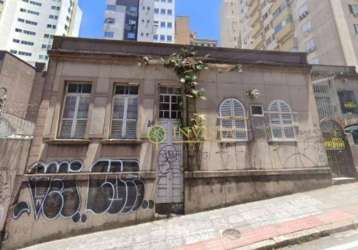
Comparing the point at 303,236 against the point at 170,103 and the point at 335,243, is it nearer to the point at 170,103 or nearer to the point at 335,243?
the point at 335,243

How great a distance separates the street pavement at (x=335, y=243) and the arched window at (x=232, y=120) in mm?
4094

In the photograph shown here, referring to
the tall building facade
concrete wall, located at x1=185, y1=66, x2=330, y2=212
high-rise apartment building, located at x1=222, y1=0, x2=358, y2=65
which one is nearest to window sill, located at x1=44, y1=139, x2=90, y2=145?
concrete wall, located at x1=185, y1=66, x2=330, y2=212

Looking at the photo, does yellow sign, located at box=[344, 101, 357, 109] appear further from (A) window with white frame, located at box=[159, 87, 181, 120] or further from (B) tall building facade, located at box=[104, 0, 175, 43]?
(B) tall building facade, located at box=[104, 0, 175, 43]

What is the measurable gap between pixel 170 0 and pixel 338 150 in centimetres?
6753

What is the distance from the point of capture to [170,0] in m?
61.6

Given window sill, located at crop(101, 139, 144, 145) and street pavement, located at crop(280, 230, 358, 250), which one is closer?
street pavement, located at crop(280, 230, 358, 250)

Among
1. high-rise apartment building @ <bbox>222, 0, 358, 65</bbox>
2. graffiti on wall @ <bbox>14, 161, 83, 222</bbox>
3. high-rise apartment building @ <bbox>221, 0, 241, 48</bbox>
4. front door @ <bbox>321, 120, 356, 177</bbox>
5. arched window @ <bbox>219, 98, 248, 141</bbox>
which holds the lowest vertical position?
graffiti on wall @ <bbox>14, 161, 83, 222</bbox>

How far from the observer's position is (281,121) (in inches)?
334

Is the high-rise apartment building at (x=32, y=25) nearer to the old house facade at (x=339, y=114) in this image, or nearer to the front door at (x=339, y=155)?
the old house facade at (x=339, y=114)

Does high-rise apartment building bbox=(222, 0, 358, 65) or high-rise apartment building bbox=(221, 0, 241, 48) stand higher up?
high-rise apartment building bbox=(221, 0, 241, 48)

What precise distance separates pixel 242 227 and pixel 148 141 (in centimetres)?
429

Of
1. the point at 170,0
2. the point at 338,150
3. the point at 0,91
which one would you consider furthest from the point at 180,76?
the point at 170,0

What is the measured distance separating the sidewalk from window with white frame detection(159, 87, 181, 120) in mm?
3946

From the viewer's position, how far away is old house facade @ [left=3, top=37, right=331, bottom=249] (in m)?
6.66
